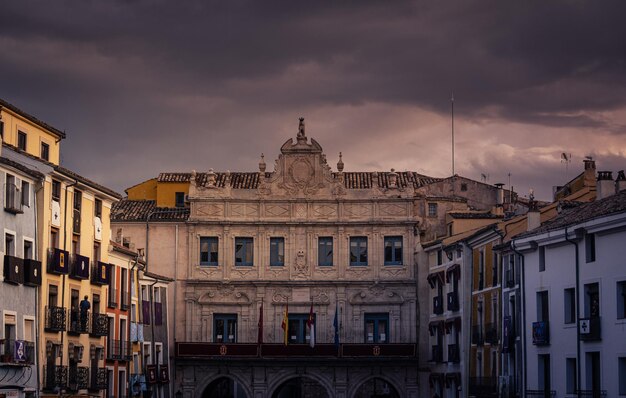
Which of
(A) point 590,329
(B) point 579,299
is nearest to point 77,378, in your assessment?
(B) point 579,299

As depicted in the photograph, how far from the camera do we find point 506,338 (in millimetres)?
66250

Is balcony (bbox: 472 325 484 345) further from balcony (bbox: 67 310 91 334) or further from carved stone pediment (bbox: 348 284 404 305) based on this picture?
balcony (bbox: 67 310 91 334)

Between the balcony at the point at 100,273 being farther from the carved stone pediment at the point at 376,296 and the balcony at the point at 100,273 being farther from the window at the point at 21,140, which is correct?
the carved stone pediment at the point at 376,296

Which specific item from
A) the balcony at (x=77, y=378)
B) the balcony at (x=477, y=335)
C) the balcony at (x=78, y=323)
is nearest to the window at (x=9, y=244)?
the balcony at (x=78, y=323)

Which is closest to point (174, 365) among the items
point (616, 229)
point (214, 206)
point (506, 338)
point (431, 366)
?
point (214, 206)

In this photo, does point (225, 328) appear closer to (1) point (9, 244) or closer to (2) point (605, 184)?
(2) point (605, 184)

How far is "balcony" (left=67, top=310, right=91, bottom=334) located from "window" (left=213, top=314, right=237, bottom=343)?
2796 centimetres

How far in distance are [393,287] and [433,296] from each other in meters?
3.38

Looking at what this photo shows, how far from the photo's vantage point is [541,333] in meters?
59.4

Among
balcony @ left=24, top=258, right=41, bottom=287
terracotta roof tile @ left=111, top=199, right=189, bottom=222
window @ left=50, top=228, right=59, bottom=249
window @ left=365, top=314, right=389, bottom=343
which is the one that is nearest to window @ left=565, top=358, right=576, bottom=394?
balcony @ left=24, top=258, right=41, bottom=287

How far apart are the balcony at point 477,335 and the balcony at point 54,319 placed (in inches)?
1006

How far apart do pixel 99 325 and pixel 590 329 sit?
24.0 m

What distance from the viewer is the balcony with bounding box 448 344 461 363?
79562mm

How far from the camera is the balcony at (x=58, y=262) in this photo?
5759 cm
